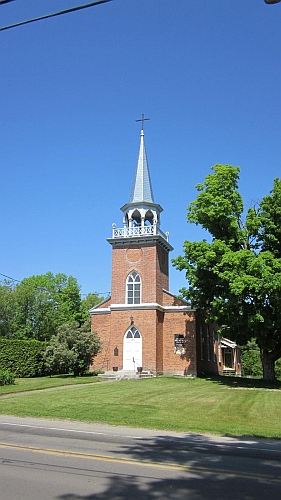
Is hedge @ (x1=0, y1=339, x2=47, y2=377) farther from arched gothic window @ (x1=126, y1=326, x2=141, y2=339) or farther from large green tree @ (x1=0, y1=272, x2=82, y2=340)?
large green tree @ (x1=0, y1=272, x2=82, y2=340)

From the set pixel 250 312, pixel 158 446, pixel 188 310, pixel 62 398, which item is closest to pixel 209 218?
pixel 250 312

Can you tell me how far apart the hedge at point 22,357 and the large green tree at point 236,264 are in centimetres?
1176

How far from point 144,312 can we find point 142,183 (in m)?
10.6

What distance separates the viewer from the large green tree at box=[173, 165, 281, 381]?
24.9 metres

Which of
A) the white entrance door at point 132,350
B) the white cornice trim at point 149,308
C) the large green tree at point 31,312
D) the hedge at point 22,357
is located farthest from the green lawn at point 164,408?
the large green tree at point 31,312

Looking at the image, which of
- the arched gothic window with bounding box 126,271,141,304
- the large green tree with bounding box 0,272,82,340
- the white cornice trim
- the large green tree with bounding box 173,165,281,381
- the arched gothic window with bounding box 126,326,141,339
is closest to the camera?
the large green tree with bounding box 173,165,281,381

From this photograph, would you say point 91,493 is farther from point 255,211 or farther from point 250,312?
point 255,211

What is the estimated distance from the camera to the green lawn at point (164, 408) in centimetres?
1306

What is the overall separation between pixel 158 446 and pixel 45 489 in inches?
159

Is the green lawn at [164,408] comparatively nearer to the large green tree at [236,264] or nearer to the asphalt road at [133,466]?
the asphalt road at [133,466]

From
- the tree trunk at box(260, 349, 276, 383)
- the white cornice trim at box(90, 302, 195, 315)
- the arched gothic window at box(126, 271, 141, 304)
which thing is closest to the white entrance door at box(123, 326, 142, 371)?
the white cornice trim at box(90, 302, 195, 315)

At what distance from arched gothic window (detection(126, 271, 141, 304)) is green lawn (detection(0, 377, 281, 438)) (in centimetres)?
1183

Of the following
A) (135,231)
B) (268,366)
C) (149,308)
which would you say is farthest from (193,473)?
(135,231)

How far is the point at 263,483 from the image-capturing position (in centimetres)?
678
